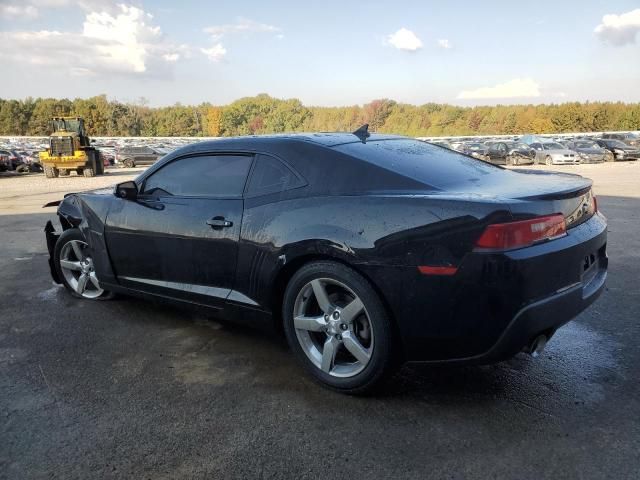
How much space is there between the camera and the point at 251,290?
11.1 ft

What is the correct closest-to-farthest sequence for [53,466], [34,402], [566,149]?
1. [53,466]
2. [34,402]
3. [566,149]

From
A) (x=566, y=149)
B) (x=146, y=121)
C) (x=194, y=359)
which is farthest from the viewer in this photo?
(x=146, y=121)

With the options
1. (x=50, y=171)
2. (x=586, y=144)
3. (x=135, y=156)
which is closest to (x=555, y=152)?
(x=586, y=144)

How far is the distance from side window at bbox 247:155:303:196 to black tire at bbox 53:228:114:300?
2008 mm

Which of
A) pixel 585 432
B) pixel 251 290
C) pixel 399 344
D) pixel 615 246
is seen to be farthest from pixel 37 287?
pixel 615 246

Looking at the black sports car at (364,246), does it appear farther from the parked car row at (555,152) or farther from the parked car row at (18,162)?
the parked car row at (18,162)

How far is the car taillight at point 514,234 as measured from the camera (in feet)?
8.24

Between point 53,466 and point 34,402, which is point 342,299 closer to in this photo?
point 53,466

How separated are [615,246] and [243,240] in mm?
5530

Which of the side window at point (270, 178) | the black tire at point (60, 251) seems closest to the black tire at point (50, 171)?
the black tire at point (60, 251)

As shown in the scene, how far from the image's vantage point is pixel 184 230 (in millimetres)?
3691

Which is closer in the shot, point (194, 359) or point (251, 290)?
point (251, 290)

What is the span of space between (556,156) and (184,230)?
29.6 m

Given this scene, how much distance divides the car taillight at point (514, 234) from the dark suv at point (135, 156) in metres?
39.3
